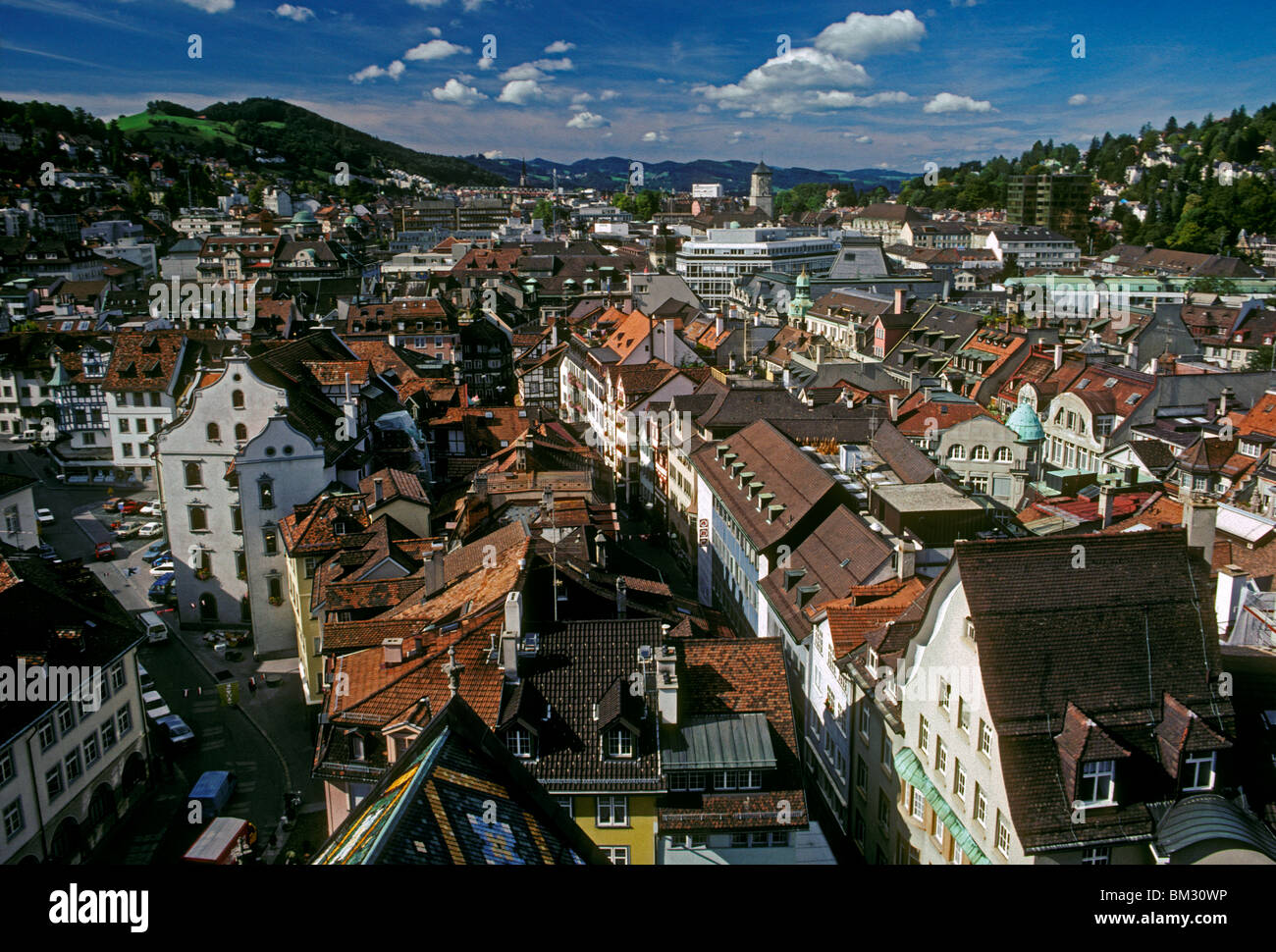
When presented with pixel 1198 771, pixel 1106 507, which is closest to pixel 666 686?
pixel 1198 771

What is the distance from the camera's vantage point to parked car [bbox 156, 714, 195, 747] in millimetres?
27648

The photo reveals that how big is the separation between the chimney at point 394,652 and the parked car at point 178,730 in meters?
9.25

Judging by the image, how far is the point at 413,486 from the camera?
113 feet

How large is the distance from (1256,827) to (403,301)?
68234 mm

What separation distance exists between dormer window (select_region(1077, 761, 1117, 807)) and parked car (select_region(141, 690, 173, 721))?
24.2 meters

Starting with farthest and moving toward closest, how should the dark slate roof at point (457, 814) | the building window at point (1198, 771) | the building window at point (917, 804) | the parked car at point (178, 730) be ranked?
the parked car at point (178, 730), the building window at point (917, 804), the building window at point (1198, 771), the dark slate roof at point (457, 814)

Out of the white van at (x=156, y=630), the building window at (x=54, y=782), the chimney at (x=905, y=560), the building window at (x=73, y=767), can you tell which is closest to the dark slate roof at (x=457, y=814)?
the building window at (x=54, y=782)

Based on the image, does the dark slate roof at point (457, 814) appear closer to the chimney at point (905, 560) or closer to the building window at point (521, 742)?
the building window at point (521, 742)

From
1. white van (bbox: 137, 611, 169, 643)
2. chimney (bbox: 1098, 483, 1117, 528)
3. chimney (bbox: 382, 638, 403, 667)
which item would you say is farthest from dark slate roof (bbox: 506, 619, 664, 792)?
white van (bbox: 137, 611, 169, 643)

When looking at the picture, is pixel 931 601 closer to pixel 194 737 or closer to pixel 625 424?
pixel 194 737

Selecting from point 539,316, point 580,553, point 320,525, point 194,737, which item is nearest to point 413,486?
point 320,525

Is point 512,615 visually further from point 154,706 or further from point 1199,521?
point 154,706

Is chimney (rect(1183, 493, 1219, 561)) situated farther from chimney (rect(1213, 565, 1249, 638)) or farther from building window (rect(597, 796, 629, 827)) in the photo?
building window (rect(597, 796, 629, 827))

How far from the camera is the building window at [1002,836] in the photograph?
48.9 feet
